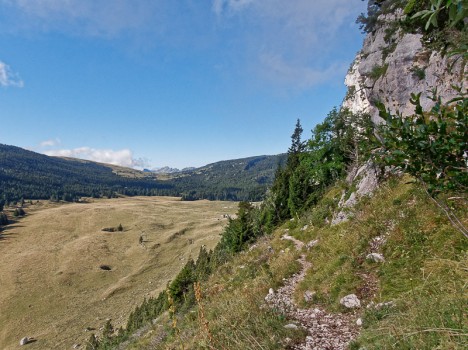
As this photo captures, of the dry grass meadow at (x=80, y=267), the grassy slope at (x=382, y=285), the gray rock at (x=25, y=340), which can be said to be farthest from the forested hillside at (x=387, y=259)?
the gray rock at (x=25, y=340)

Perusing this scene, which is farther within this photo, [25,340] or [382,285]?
[25,340]

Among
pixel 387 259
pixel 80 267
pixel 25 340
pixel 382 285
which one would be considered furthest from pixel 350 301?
pixel 80 267

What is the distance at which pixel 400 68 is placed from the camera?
26.1 m

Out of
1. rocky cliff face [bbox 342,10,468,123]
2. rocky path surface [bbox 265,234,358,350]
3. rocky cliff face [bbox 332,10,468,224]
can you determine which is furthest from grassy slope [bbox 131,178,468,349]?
rocky cliff face [bbox 342,10,468,123]

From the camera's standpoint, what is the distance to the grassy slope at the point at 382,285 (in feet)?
13.6

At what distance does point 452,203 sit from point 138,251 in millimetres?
→ 137285

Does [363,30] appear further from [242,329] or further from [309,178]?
[242,329]

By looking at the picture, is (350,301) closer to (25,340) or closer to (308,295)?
(308,295)

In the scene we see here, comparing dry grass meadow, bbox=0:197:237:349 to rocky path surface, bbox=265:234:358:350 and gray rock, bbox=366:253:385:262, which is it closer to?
rocky path surface, bbox=265:234:358:350

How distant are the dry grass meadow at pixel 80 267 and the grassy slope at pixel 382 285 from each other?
247ft

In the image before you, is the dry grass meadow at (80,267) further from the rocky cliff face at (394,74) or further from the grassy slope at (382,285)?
the rocky cliff face at (394,74)

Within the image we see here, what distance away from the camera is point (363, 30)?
1471 inches

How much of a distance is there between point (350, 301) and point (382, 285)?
1.10 m

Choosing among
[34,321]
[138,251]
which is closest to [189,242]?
[138,251]
